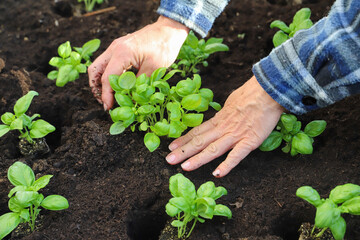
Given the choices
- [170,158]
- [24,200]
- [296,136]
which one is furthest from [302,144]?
[24,200]

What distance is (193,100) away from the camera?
6.64 feet

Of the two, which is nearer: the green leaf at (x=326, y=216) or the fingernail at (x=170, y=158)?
the green leaf at (x=326, y=216)

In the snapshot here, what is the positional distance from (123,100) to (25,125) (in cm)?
56

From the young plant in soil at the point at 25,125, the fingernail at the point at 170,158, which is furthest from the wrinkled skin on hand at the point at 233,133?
the young plant in soil at the point at 25,125

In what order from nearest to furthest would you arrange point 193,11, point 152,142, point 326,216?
1. point 326,216
2. point 152,142
3. point 193,11

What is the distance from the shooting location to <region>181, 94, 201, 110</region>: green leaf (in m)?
2.02

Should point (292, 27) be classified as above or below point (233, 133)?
above

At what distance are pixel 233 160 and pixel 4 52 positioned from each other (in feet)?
6.21

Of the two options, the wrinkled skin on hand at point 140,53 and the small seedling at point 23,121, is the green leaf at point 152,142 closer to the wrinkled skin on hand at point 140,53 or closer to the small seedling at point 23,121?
the wrinkled skin on hand at point 140,53

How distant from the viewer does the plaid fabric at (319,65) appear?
1768 millimetres

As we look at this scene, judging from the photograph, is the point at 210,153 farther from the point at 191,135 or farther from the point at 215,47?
the point at 215,47

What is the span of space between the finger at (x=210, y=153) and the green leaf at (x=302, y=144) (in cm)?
32

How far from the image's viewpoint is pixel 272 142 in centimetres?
212

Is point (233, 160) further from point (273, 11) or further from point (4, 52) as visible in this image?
point (4, 52)
